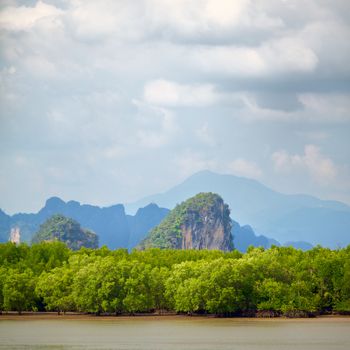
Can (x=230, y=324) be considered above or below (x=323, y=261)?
below

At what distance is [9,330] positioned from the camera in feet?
222

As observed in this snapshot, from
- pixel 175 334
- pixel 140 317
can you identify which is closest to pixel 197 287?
pixel 140 317

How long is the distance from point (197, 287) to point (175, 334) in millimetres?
21987

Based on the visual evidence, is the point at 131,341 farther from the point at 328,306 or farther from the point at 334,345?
the point at 328,306

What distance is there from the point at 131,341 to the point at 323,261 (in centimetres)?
3619

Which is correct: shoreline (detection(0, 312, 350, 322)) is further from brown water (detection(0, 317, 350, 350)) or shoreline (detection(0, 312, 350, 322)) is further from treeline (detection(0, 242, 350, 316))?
brown water (detection(0, 317, 350, 350))

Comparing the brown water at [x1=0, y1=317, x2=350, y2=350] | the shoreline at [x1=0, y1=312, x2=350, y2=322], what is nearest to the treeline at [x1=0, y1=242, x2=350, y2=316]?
the shoreline at [x1=0, y1=312, x2=350, y2=322]

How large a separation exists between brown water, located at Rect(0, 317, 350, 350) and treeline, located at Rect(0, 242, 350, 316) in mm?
3697

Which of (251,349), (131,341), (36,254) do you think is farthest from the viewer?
(36,254)

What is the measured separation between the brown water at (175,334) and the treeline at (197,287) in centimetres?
370

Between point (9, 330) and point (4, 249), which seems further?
point (4, 249)

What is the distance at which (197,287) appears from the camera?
279 ft

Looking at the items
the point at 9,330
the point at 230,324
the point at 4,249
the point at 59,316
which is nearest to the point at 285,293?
the point at 230,324

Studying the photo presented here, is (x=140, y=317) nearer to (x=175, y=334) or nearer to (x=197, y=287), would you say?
(x=197, y=287)
